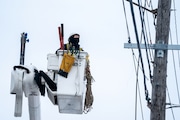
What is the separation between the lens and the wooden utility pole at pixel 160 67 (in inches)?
322

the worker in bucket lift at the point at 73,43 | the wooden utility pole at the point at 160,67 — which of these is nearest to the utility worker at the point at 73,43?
the worker in bucket lift at the point at 73,43

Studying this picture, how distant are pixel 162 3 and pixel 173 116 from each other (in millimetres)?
3713

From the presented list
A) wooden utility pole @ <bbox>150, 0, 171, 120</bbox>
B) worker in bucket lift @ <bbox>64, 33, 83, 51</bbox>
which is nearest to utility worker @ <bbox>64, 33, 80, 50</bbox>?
worker in bucket lift @ <bbox>64, 33, 83, 51</bbox>

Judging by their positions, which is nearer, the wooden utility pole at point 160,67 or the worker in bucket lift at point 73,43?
the worker in bucket lift at point 73,43

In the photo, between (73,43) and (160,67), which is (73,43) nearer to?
(73,43)

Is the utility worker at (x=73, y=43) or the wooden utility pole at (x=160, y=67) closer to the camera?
the utility worker at (x=73, y=43)

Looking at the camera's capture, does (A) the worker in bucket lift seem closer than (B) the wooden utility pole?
Yes

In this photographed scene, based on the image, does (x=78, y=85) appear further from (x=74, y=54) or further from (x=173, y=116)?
(x=173, y=116)

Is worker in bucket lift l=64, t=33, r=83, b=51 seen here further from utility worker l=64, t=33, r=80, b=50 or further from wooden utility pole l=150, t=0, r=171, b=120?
wooden utility pole l=150, t=0, r=171, b=120

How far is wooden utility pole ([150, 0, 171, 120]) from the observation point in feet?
26.8

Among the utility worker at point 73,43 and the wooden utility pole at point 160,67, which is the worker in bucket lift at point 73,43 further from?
the wooden utility pole at point 160,67

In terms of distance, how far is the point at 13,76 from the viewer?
563 centimetres

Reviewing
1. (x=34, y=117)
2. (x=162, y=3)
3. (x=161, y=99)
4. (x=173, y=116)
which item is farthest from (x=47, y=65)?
(x=173, y=116)

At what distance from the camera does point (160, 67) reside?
8.27 metres
